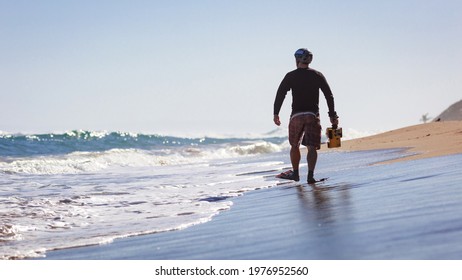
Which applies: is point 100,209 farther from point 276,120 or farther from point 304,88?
point 304,88

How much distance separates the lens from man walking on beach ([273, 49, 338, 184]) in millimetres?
9672

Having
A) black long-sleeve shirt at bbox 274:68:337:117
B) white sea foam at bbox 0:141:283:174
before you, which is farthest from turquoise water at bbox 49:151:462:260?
white sea foam at bbox 0:141:283:174

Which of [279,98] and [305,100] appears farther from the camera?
[279,98]

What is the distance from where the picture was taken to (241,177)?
13.5 meters

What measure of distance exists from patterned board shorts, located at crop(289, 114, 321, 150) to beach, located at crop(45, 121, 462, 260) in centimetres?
115

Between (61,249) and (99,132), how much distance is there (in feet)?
154

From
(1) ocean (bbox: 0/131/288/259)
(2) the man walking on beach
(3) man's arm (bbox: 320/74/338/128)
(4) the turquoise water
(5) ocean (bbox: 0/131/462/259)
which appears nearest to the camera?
(4) the turquoise water

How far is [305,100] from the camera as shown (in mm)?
9703

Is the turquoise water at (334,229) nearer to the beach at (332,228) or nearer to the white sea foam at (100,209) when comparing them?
the beach at (332,228)

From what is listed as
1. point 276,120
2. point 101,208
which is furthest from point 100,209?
point 276,120

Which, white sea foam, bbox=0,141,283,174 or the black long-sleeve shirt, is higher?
the black long-sleeve shirt

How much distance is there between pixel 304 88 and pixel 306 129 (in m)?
0.51

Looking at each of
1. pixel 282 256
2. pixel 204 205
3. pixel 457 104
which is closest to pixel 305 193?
pixel 204 205

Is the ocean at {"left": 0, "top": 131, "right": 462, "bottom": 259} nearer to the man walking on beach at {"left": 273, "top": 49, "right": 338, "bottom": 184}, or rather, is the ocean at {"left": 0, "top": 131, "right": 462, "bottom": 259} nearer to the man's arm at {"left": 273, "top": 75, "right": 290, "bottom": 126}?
the man walking on beach at {"left": 273, "top": 49, "right": 338, "bottom": 184}
